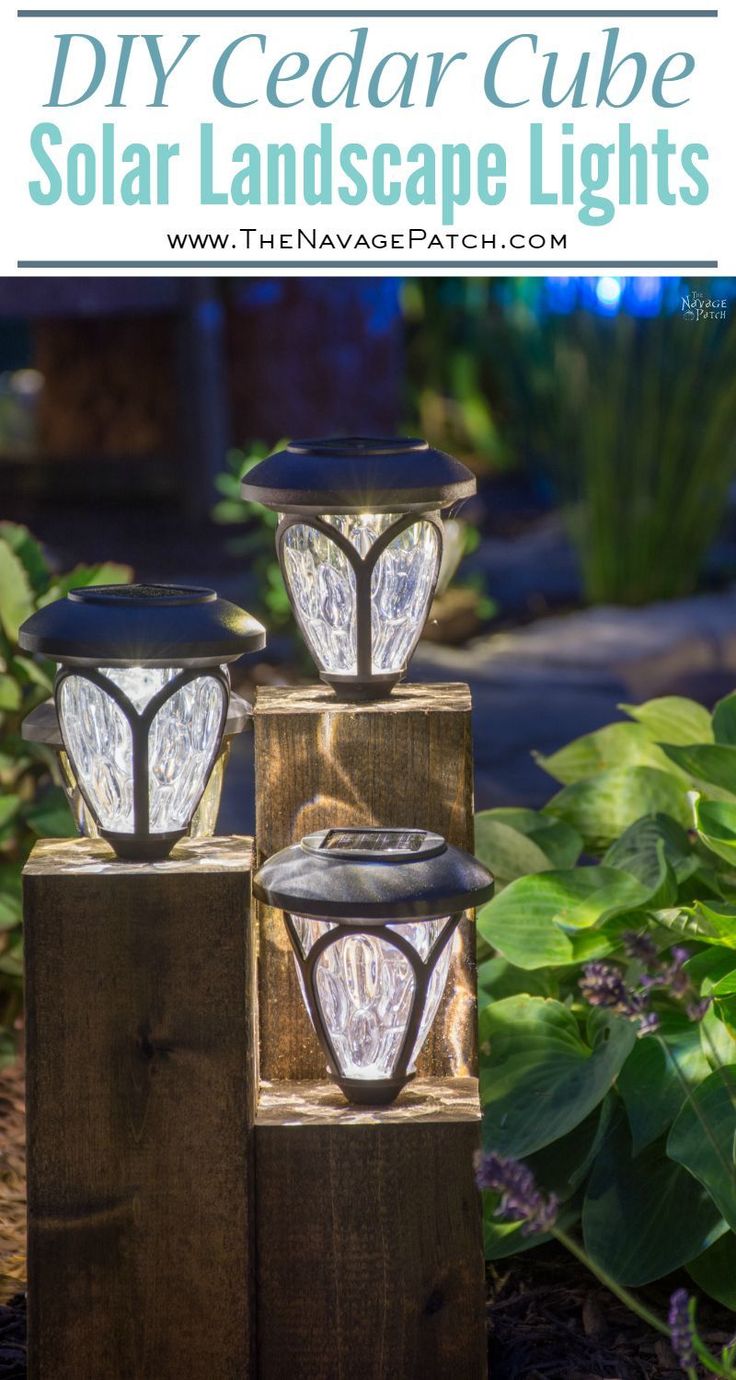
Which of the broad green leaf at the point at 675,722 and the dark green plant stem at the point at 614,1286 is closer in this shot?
the dark green plant stem at the point at 614,1286

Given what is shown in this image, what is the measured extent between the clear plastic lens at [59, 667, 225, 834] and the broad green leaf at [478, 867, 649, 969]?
1.88 feet

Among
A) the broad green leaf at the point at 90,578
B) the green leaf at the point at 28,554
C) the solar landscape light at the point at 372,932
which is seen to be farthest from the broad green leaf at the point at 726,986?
the green leaf at the point at 28,554

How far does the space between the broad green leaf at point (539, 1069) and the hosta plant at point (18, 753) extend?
791 mm

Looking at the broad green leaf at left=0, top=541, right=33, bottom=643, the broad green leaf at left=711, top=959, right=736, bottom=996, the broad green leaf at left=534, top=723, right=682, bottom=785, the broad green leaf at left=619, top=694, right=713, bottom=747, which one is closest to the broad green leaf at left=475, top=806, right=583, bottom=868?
the broad green leaf at left=534, top=723, right=682, bottom=785

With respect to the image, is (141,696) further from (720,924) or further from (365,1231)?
(720,924)

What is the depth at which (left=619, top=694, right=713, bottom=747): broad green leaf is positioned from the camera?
257 cm

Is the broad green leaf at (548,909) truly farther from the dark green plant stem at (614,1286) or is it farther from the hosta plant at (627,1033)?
the dark green plant stem at (614,1286)

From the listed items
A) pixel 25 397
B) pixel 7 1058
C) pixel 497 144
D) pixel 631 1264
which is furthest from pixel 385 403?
pixel 631 1264

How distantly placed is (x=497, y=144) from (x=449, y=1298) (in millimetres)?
2020

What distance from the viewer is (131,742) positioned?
169 cm

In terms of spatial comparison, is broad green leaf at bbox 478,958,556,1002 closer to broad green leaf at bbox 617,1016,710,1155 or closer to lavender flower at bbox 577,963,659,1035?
broad green leaf at bbox 617,1016,710,1155

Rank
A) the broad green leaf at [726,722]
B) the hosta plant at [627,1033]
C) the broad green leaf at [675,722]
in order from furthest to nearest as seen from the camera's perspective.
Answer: the broad green leaf at [675,722] < the broad green leaf at [726,722] < the hosta plant at [627,1033]

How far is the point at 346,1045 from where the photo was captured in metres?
1.78

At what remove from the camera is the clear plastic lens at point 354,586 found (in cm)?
191
